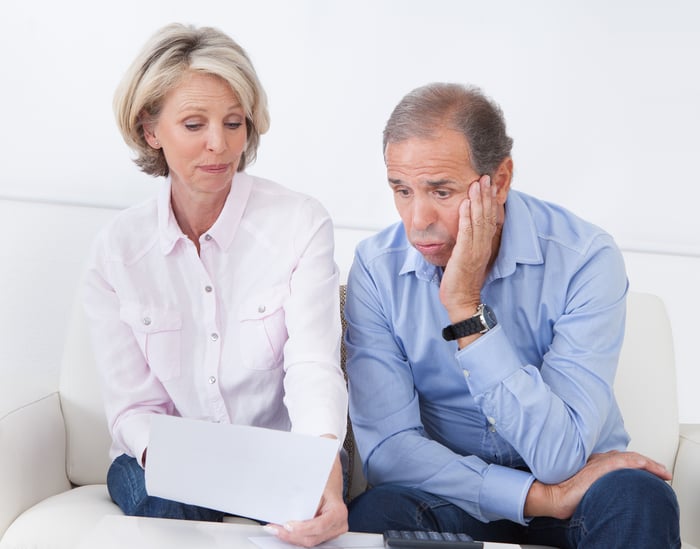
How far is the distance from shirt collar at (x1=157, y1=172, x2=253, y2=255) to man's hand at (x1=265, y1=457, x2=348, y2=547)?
0.62m

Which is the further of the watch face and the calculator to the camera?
the watch face

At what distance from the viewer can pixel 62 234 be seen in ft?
8.63

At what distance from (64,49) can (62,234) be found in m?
0.50

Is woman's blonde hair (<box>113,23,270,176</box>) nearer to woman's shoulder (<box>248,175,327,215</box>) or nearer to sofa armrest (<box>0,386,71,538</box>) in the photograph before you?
woman's shoulder (<box>248,175,327,215</box>)

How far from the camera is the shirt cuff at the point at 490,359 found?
5.63 ft

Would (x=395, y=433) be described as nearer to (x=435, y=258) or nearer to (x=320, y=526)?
(x=435, y=258)

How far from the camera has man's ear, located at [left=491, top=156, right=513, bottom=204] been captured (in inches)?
71.7

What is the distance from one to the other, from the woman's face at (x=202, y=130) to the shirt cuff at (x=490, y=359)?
0.59 meters

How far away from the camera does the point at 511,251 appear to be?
187cm

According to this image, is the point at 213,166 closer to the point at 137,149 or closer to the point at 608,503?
the point at 137,149

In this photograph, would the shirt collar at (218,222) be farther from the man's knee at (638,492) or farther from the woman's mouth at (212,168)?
the man's knee at (638,492)

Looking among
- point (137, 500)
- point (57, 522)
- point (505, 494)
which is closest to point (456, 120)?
point (505, 494)

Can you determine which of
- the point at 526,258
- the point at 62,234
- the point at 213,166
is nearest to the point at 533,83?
the point at 526,258

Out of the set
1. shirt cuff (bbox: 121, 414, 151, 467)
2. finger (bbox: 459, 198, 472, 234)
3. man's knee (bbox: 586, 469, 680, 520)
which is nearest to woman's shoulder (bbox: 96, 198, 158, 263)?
shirt cuff (bbox: 121, 414, 151, 467)
